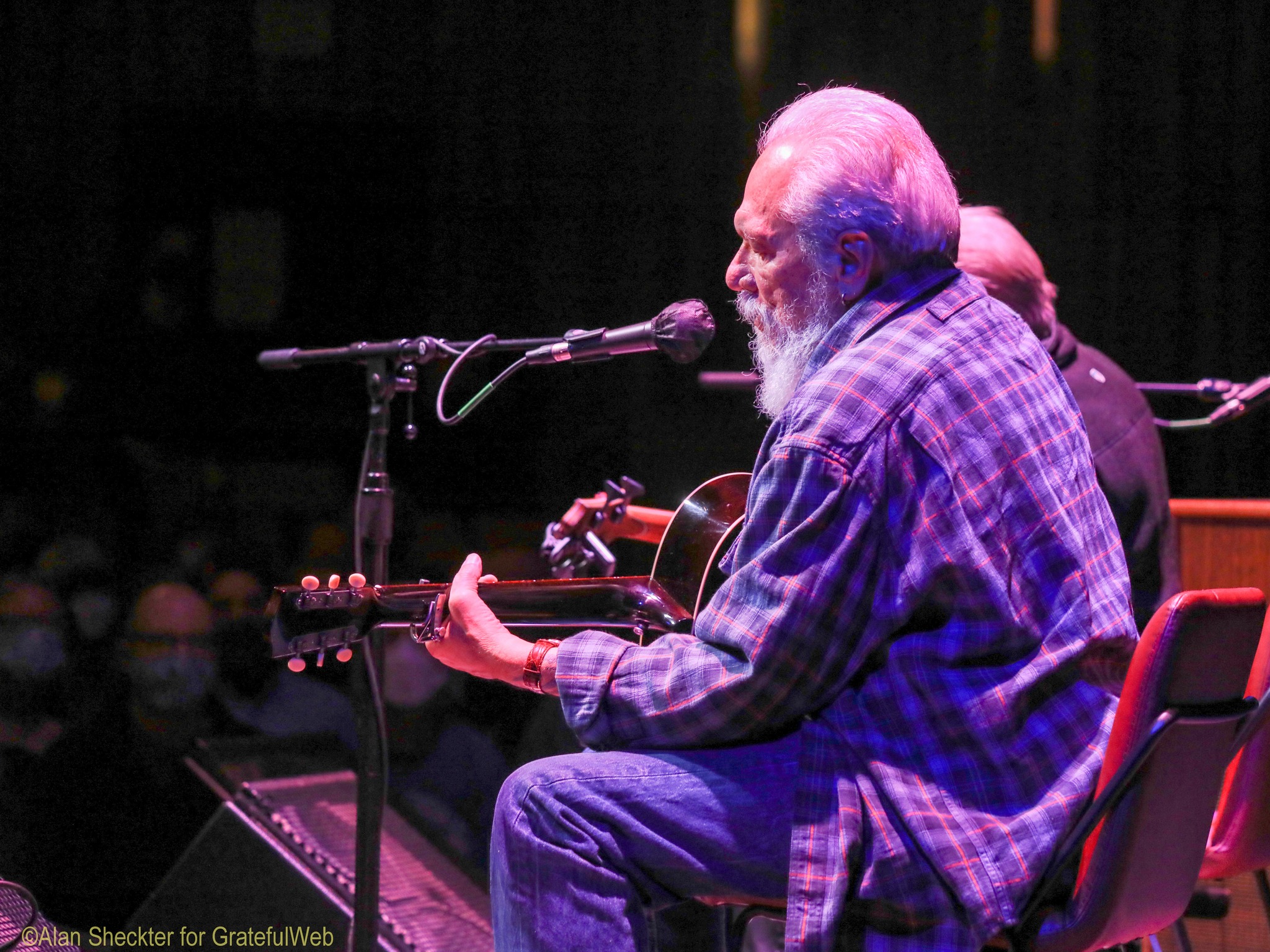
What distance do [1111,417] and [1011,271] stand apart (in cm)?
39

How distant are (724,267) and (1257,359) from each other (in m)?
1.83

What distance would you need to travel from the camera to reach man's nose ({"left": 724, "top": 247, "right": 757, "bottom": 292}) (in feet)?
5.48

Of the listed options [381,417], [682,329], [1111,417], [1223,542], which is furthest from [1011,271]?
[381,417]

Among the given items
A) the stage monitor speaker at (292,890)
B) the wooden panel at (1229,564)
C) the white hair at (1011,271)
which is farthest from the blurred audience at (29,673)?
the wooden panel at (1229,564)

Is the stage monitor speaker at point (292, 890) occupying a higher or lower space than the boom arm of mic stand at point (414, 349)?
lower

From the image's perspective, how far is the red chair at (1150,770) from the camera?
4.13 ft

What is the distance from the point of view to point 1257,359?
12.6 ft

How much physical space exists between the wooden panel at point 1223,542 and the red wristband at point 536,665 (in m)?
1.60

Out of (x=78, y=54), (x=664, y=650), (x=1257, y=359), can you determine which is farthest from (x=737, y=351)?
(x=664, y=650)

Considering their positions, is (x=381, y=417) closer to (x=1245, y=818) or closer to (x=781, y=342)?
(x=781, y=342)

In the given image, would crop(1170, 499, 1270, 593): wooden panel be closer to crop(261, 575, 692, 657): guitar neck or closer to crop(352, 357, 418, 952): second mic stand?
crop(261, 575, 692, 657): guitar neck

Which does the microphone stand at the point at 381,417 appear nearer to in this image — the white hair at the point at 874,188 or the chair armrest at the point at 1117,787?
the white hair at the point at 874,188

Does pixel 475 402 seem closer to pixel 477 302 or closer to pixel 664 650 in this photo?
pixel 664 650

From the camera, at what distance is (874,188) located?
1498 mm
